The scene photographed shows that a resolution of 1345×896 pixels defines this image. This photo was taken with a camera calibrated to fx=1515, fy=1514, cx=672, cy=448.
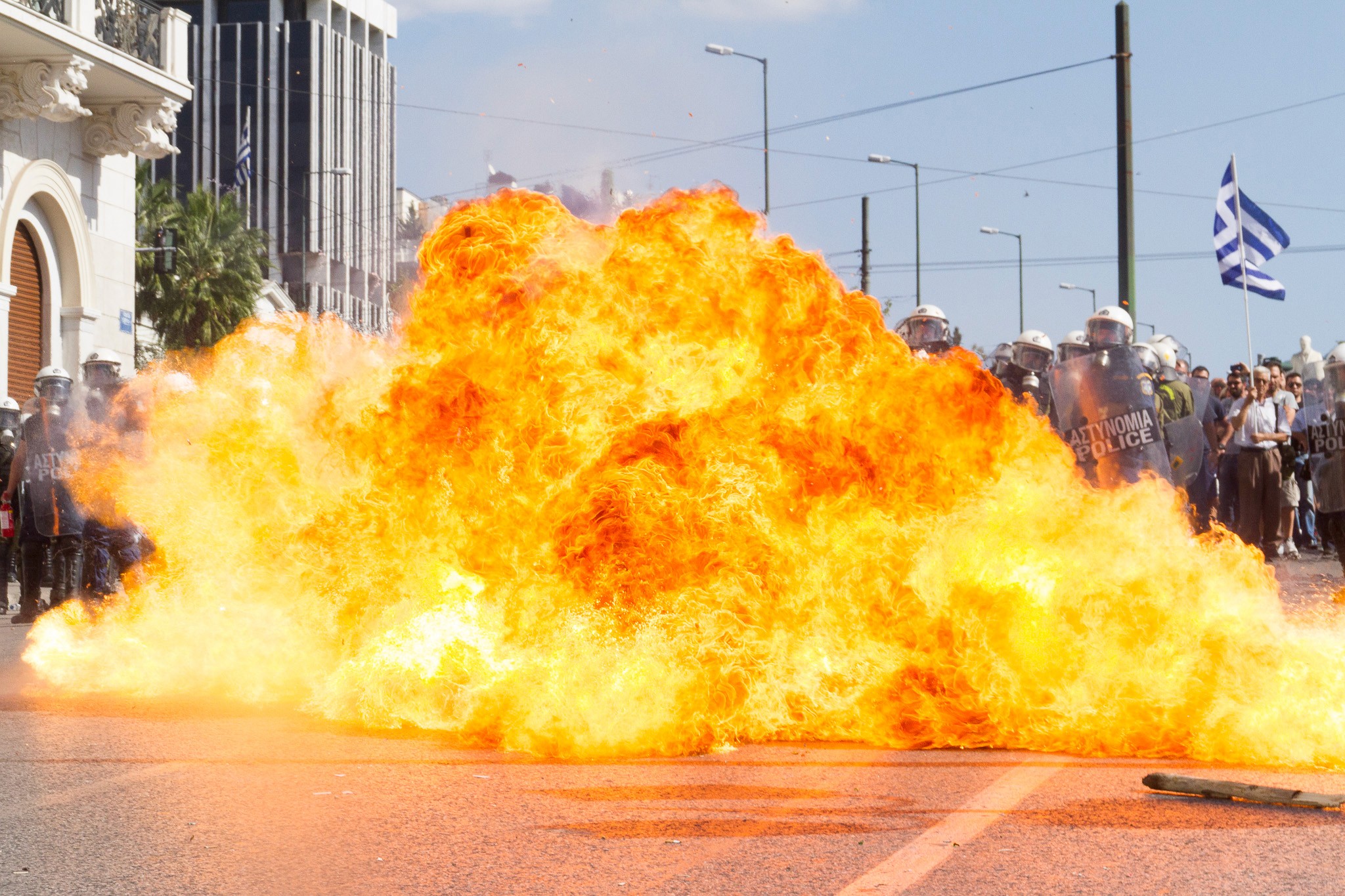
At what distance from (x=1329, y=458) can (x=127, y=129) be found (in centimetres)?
1675

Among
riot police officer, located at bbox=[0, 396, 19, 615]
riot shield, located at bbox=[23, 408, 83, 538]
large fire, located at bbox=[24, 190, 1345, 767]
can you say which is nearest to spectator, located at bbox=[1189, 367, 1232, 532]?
large fire, located at bbox=[24, 190, 1345, 767]

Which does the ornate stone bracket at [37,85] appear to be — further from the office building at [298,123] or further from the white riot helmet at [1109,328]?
the office building at [298,123]

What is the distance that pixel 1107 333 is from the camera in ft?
36.6

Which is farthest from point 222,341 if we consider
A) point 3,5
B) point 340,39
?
point 340,39

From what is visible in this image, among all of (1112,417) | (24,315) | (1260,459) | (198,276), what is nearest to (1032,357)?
(1112,417)

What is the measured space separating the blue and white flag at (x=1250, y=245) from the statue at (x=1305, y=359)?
2.37 feet

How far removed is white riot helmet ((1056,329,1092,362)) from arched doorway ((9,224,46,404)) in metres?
13.9

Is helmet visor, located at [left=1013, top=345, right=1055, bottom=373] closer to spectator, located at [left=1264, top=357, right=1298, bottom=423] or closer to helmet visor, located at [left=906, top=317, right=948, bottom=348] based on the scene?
helmet visor, located at [left=906, top=317, right=948, bottom=348]

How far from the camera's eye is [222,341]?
981 cm

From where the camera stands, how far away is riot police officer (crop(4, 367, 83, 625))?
11711 millimetres

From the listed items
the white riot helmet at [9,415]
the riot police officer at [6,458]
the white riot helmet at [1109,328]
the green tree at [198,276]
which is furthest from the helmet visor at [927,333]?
the green tree at [198,276]

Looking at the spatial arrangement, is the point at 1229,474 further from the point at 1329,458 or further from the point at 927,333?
the point at 927,333

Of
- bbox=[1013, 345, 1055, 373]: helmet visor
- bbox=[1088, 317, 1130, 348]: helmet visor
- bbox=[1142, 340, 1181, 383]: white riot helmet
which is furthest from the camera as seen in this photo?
bbox=[1013, 345, 1055, 373]: helmet visor

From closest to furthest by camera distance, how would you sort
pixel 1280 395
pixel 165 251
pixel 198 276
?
pixel 1280 395 → pixel 165 251 → pixel 198 276
